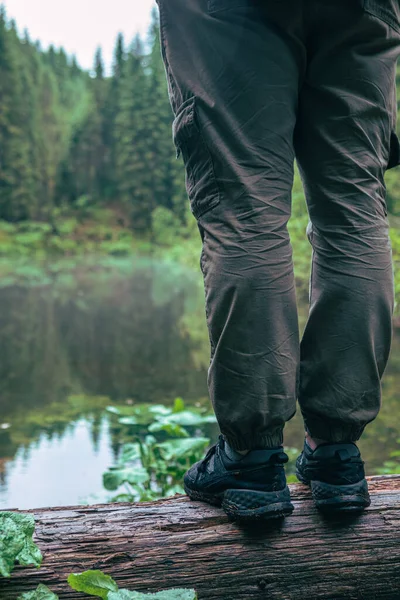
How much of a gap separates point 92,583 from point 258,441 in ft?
1.16

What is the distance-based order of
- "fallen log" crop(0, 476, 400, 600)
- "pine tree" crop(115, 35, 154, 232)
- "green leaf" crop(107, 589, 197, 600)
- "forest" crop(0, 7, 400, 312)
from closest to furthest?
"green leaf" crop(107, 589, 197, 600)
"fallen log" crop(0, 476, 400, 600)
"forest" crop(0, 7, 400, 312)
"pine tree" crop(115, 35, 154, 232)

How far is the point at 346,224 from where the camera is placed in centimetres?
111

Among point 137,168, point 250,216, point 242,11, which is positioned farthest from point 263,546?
point 137,168

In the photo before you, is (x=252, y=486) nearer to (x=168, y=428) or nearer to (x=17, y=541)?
(x=17, y=541)

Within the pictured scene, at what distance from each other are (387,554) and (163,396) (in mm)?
3620

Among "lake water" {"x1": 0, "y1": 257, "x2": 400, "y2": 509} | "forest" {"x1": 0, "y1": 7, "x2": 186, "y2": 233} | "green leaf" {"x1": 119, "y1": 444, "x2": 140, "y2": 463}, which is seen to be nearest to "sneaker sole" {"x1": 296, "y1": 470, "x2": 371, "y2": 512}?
"green leaf" {"x1": 119, "y1": 444, "x2": 140, "y2": 463}

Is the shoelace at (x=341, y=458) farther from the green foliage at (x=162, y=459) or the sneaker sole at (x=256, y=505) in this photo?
the green foliage at (x=162, y=459)

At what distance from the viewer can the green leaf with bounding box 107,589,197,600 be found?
2.72 feet

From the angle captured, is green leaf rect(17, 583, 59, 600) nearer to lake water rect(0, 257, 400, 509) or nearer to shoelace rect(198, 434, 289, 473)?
shoelace rect(198, 434, 289, 473)

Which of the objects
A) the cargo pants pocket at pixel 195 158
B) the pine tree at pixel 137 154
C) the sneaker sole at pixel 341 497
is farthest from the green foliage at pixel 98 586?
the pine tree at pixel 137 154

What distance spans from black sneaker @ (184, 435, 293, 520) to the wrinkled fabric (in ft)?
0.11

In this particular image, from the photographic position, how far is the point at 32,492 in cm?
311

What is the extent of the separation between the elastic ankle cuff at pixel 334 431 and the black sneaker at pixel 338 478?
0.01m

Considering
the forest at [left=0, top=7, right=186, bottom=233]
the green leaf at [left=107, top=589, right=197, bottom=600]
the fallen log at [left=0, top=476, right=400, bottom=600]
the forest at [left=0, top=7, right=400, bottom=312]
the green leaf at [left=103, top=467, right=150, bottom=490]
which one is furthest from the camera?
the forest at [left=0, top=7, right=186, bottom=233]
